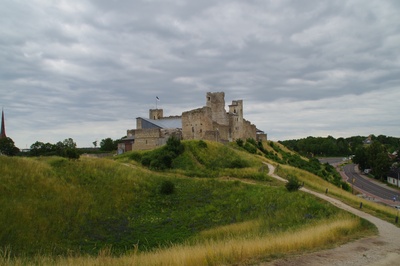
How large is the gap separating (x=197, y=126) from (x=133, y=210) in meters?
24.4

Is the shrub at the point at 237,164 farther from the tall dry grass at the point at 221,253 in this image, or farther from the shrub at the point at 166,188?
the tall dry grass at the point at 221,253

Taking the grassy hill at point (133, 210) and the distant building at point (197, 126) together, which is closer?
the grassy hill at point (133, 210)

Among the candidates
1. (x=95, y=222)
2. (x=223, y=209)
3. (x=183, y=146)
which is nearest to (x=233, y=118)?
(x=183, y=146)

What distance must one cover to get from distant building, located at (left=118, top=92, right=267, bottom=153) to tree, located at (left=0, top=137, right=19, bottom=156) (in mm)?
16132

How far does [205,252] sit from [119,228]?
12288 mm

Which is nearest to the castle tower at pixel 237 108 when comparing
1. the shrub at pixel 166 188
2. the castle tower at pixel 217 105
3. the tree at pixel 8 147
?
the castle tower at pixel 217 105

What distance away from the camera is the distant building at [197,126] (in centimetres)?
4709

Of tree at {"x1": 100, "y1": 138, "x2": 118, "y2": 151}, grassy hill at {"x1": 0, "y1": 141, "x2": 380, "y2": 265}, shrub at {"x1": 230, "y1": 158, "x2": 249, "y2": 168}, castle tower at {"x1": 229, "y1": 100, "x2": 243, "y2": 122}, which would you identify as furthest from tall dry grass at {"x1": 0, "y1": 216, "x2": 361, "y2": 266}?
tree at {"x1": 100, "y1": 138, "x2": 118, "y2": 151}

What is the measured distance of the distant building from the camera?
155 ft

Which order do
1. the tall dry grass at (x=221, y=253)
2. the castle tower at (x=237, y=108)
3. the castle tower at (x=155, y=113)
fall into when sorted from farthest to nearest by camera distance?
the castle tower at (x=155, y=113) → the castle tower at (x=237, y=108) → the tall dry grass at (x=221, y=253)

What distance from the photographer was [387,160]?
80.8 meters

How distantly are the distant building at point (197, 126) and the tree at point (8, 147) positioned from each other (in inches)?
635

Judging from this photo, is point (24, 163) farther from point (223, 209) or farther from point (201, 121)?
point (201, 121)

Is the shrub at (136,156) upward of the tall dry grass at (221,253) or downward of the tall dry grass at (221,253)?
upward
